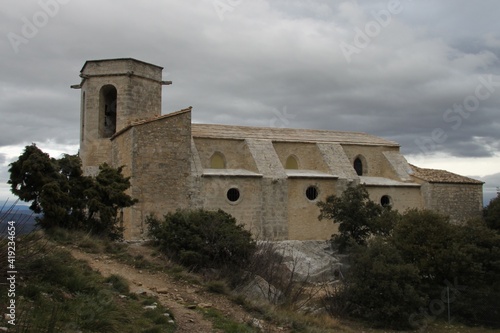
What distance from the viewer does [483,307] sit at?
629 inches

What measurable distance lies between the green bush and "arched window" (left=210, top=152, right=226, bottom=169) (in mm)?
6940

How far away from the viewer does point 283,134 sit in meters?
23.2

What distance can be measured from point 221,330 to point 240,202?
11.7m

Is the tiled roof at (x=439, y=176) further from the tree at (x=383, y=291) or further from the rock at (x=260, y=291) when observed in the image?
the rock at (x=260, y=291)

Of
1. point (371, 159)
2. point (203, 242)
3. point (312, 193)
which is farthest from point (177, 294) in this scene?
point (371, 159)

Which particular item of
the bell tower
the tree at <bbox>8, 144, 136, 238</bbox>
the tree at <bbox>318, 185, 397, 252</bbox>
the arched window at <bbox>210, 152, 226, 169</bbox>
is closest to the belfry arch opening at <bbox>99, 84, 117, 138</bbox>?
the bell tower

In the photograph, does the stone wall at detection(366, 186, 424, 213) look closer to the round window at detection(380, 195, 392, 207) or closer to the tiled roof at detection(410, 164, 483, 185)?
the round window at detection(380, 195, 392, 207)

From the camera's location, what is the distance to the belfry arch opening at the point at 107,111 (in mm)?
20969

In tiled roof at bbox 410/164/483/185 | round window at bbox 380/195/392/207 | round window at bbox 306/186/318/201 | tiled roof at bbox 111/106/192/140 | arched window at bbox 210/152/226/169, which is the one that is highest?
tiled roof at bbox 111/106/192/140

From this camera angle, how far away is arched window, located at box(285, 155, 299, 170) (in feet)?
74.4

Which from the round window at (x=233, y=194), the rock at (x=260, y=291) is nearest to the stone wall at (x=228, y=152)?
the round window at (x=233, y=194)

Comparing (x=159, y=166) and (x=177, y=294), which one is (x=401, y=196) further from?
(x=177, y=294)

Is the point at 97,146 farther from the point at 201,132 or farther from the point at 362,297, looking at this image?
the point at 362,297

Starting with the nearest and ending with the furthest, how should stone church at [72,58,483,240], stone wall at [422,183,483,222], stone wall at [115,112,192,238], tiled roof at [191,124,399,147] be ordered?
stone wall at [115,112,192,238], stone church at [72,58,483,240], tiled roof at [191,124,399,147], stone wall at [422,183,483,222]
